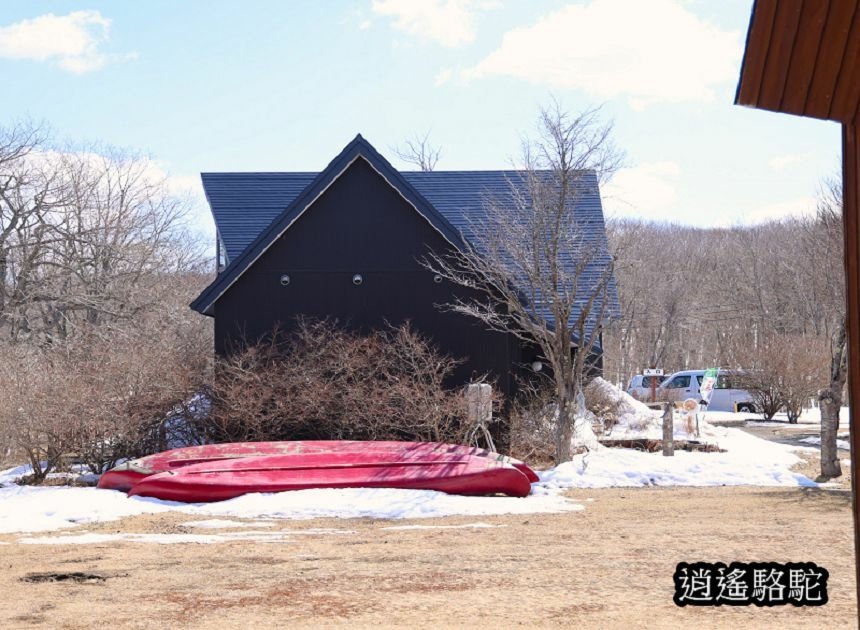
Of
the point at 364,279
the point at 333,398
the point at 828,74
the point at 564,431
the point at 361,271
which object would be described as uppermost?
the point at 361,271

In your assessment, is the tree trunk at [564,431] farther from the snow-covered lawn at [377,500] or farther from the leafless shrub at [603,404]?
the leafless shrub at [603,404]

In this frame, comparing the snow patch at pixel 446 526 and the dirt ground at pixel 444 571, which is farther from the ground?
the dirt ground at pixel 444 571

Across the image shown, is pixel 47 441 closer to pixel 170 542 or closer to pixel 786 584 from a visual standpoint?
pixel 170 542

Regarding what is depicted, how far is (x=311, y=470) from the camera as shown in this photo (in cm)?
1566

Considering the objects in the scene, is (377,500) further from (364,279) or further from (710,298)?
(710,298)

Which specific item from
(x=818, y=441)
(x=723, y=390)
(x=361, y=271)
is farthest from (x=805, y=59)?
(x=723, y=390)

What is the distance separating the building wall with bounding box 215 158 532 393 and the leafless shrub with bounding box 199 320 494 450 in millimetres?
1309

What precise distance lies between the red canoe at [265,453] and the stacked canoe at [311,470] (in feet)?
0.05

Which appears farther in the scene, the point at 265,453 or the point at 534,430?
the point at 534,430

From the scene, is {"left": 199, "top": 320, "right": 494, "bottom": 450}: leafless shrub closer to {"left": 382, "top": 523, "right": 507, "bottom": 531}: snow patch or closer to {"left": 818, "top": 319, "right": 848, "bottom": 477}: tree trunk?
{"left": 382, "top": 523, "right": 507, "bottom": 531}: snow patch

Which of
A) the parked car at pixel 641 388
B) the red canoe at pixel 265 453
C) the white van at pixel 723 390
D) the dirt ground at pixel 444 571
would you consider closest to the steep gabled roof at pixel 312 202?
the red canoe at pixel 265 453

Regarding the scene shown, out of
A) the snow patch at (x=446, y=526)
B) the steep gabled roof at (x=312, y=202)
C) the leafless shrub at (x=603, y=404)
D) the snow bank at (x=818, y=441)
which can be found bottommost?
the snow patch at (x=446, y=526)

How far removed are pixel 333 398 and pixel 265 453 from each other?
2.43 m

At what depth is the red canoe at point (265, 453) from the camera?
15812 mm
